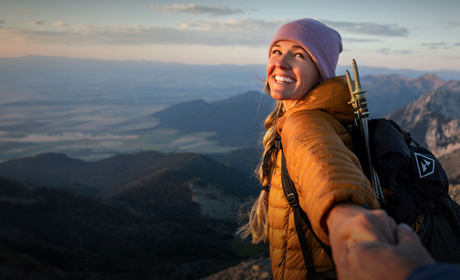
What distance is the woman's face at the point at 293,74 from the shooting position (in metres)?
3.19

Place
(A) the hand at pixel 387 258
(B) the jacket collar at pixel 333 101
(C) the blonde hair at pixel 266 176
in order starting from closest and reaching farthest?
1. (A) the hand at pixel 387 258
2. (B) the jacket collar at pixel 333 101
3. (C) the blonde hair at pixel 266 176

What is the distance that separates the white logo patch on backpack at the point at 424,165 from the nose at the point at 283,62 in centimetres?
141

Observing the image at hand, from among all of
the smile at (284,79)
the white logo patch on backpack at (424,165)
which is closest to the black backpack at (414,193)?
the white logo patch on backpack at (424,165)

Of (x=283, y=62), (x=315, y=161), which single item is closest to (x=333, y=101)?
(x=283, y=62)

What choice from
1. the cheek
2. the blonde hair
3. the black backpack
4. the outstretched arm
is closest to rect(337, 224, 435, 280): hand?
the outstretched arm

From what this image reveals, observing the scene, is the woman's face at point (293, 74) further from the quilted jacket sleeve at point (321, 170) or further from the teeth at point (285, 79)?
the quilted jacket sleeve at point (321, 170)

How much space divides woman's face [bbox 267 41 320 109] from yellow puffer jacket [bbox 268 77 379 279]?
31 centimetres

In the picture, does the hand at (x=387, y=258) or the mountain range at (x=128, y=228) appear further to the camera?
the mountain range at (x=128, y=228)

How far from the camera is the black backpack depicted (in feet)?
7.82

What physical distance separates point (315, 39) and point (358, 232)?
243cm

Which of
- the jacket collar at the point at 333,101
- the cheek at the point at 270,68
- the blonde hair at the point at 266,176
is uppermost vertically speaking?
the cheek at the point at 270,68

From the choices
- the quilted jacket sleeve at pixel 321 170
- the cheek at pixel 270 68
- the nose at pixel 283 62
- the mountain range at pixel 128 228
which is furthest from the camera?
the mountain range at pixel 128 228

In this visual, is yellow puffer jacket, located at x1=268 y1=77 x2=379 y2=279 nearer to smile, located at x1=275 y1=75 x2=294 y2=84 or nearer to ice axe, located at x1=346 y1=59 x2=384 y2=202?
ice axe, located at x1=346 y1=59 x2=384 y2=202

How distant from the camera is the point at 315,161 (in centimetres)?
183
